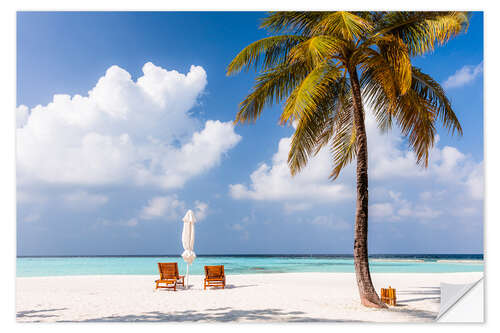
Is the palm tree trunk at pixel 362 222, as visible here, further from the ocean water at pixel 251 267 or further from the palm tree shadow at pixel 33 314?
the ocean water at pixel 251 267

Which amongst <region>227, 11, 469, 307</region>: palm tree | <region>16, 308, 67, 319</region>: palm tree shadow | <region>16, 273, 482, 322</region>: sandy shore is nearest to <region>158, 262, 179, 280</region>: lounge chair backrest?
<region>16, 273, 482, 322</region>: sandy shore

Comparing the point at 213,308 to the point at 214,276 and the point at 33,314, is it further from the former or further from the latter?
the point at 33,314

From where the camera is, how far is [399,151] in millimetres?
21656

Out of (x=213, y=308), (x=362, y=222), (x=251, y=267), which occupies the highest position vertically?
(x=362, y=222)

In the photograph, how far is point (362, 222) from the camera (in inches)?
267

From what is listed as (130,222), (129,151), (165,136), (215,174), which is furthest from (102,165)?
(130,222)

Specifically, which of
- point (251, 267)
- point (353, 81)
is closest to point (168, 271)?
point (353, 81)

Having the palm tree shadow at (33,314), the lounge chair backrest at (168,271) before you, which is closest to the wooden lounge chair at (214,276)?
the lounge chair backrest at (168,271)

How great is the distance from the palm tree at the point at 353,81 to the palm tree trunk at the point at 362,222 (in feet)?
0.06

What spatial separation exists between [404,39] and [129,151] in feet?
56.1

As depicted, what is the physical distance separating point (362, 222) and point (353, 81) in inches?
102

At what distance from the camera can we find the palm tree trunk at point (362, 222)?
21.9 ft

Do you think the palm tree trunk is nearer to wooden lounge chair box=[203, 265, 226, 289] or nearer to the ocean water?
wooden lounge chair box=[203, 265, 226, 289]
